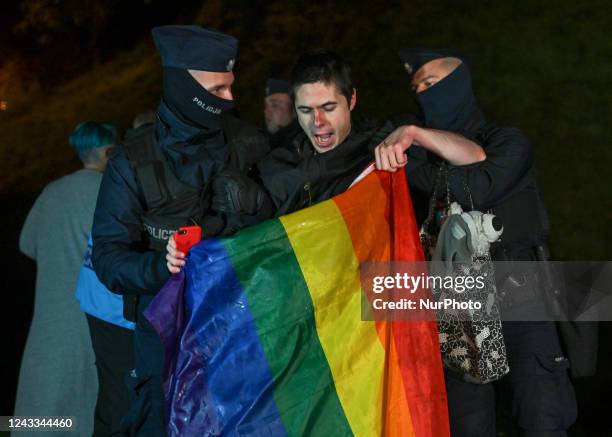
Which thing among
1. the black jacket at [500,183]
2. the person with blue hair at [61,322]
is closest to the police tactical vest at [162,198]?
the black jacket at [500,183]

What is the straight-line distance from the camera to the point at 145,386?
3281 mm

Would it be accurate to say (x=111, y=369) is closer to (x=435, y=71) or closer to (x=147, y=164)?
(x=147, y=164)

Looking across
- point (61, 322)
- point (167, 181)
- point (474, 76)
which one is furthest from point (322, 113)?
point (474, 76)

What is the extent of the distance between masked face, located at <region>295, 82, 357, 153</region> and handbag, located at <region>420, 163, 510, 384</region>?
1.61 ft

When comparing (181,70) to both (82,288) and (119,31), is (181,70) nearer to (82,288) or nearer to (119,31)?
(82,288)

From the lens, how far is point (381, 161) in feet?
10.5

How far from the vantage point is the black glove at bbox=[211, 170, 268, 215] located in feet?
10.5

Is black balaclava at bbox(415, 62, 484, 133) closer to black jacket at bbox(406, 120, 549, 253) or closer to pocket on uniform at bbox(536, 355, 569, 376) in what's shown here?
black jacket at bbox(406, 120, 549, 253)

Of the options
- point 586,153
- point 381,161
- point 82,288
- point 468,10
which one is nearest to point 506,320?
point 381,161

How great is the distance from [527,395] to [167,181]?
1.68m

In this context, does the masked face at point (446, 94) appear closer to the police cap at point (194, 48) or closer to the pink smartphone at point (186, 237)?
the police cap at point (194, 48)

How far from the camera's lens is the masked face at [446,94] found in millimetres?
3629

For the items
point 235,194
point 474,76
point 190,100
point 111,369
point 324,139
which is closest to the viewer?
point 235,194

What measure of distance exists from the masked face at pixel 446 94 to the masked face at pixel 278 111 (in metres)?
2.12
